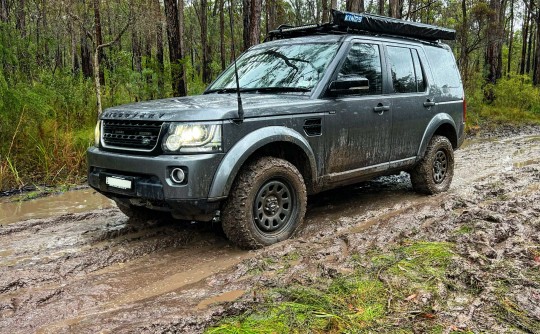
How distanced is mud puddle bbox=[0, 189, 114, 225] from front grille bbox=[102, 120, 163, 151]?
2.04m

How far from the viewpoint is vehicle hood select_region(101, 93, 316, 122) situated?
3791 millimetres

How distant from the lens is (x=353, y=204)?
592 cm

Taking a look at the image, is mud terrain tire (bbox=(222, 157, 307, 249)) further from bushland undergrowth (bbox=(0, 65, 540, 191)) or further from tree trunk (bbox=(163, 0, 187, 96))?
tree trunk (bbox=(163, 0, 187, 96))

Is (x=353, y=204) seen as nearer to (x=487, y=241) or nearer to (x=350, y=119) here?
(x=350, y=119)

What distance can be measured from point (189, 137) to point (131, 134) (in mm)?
614

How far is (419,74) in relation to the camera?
5973mm

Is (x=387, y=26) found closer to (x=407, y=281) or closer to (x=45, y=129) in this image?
(x=407, y=281)

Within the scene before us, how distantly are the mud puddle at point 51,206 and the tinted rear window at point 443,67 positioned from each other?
4.66 meters

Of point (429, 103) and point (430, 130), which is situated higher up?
point (429, 103)

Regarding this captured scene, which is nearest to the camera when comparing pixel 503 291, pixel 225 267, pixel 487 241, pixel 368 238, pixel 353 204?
pixel 503 291

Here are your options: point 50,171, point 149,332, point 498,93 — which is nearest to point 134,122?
point 149,332

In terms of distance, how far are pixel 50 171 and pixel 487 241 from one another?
630cm

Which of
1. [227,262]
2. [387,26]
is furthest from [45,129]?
[387,26]

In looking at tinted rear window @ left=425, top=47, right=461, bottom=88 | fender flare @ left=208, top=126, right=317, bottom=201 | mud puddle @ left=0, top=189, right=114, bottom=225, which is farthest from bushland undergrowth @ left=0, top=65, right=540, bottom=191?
tinted rear window @ left=425, top=47, right=461, bottom=88
